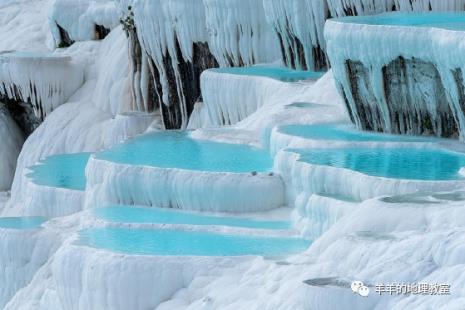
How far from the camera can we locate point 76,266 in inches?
577

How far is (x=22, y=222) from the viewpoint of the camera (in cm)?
1911

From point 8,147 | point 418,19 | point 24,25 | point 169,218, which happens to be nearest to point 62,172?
point 8,147

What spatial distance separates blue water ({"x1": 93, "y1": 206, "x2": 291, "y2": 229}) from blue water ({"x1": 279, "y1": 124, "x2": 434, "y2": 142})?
67.4 inches

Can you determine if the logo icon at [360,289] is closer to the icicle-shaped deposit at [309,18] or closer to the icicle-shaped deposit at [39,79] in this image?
the icicle-shaped deposit at [309,18]

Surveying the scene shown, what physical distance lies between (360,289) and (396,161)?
18.3ft

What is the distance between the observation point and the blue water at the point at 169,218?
1521 centimetres

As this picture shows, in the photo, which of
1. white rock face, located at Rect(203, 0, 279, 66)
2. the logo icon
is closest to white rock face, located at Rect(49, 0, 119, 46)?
white rock face, located at Rect(203, 0, 279, 66)

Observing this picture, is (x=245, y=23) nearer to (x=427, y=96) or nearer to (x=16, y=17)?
(x=427, y=96)

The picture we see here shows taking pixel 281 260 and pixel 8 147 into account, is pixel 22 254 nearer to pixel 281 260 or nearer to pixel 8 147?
pixel 281 260

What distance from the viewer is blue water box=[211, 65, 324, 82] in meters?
21.1

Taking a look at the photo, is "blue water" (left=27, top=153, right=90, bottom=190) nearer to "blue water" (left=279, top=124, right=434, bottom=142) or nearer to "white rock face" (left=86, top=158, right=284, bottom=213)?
"white rock face" (left=86, top=158, right=284, bottom=213)

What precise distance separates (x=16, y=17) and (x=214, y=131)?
48.6 feet

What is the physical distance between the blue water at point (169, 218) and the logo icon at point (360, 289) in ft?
17.2

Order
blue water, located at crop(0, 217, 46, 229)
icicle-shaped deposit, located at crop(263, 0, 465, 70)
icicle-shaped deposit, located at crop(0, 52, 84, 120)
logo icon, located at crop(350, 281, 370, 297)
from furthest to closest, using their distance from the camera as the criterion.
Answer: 1. icicle-shaped deposit, located at crop(0, 52, 84, 120)
2. icicle-shaped deposit, located at crop(263, 0, 465, 70)
3. blue water, located at crop(0, 217, 46, 229)
4. logo icon, located at crop(350, 281, 370, 297)
